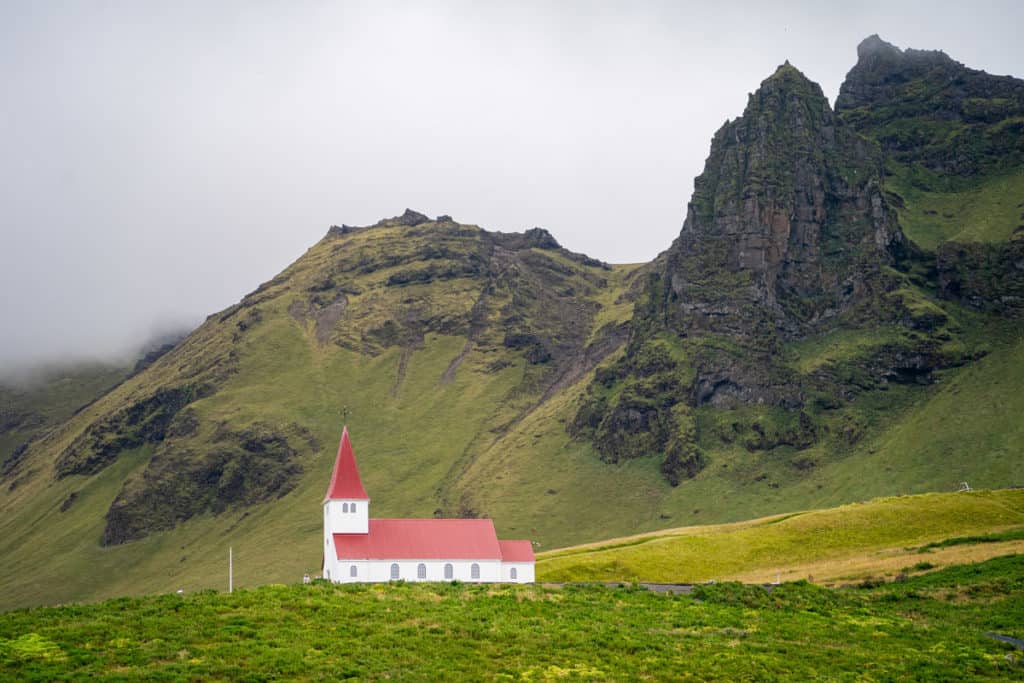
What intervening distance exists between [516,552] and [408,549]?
9.54m

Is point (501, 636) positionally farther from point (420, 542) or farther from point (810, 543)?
point (810, 543)

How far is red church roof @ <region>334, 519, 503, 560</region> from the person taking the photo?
317 feet

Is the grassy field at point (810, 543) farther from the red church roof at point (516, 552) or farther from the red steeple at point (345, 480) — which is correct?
the red steeple at point (345, 480)

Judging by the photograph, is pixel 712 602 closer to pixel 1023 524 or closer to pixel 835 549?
pixel 835 549

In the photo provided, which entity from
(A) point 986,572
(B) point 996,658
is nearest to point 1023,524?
(A) point 986,572

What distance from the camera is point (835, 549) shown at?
342 feet

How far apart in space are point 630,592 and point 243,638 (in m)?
23.2

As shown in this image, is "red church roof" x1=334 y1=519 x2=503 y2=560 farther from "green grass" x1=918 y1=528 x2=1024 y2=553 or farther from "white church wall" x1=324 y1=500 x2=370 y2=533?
"green grass" x1=918 y1=528 x2=1024 y2=553

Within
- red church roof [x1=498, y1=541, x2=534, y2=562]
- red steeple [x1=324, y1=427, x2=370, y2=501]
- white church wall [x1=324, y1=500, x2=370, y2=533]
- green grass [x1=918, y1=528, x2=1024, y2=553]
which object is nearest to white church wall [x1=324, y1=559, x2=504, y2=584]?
red church roof [x1=498, y1=541, x2=534, y2=562]

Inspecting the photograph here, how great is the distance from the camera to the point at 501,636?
154 feet

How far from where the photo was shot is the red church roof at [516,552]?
9831 cm

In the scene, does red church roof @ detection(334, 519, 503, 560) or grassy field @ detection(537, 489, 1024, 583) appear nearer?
red church roof @ detection(334, 519, 503, 560)

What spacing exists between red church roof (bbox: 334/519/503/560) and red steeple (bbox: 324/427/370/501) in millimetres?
3210

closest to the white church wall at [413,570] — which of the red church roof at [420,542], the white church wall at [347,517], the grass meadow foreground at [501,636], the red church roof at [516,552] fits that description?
the red church roof at [420,542]
